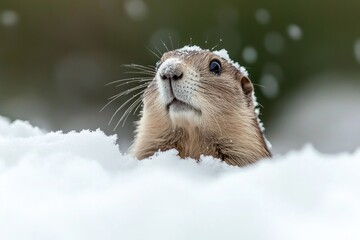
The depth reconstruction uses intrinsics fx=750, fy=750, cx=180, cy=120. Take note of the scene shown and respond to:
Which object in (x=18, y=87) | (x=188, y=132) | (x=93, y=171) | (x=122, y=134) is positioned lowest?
(x=93, y=171)

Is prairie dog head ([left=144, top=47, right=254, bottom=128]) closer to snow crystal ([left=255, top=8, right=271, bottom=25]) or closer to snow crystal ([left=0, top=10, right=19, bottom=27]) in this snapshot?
snow crystal ([left=255, top=8, right=271, bottom=25])

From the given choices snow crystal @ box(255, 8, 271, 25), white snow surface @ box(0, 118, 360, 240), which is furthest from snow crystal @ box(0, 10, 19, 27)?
white snow surface @ box(0, 118, 360, 240)

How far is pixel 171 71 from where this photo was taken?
2.23 meters

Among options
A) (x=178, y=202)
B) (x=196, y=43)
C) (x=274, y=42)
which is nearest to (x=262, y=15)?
(x=274, y=42)

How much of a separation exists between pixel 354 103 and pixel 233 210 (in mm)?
3729

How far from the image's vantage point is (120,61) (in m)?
4.41

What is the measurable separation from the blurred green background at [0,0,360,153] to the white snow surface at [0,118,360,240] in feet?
8.24

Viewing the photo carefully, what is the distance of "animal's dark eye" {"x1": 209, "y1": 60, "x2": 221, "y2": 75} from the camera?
2508 mm

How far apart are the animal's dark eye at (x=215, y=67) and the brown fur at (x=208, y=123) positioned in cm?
2

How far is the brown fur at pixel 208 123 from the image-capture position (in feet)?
7.37

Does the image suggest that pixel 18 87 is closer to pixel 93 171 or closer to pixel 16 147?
pixel 16 147

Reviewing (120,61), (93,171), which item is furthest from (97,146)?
(120,61)

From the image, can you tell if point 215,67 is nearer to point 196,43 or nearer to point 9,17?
point 196,43

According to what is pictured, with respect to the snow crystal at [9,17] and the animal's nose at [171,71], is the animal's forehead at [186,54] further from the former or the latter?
the snow crystal at [9,17]
